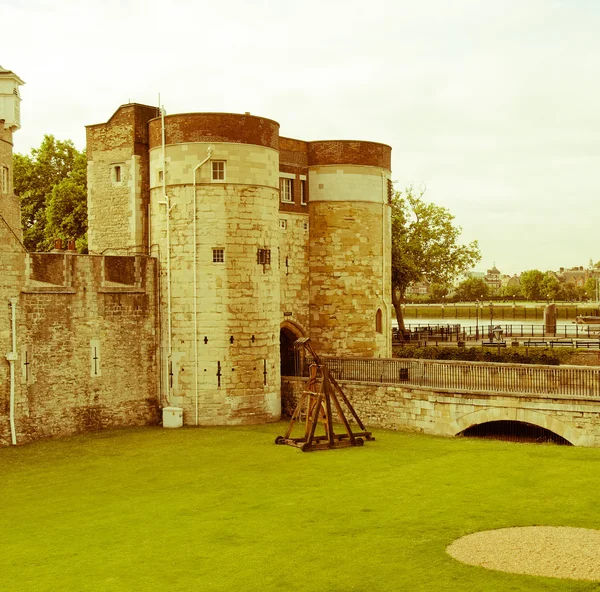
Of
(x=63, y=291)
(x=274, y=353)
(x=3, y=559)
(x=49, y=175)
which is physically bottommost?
(x=3, y=559)

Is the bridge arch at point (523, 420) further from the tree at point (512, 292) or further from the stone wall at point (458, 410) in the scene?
the tree at point (512, 292)

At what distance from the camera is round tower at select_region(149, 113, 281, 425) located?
29156 millimetres

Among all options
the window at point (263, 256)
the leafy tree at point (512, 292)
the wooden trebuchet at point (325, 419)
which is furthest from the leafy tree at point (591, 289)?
the wooden trebuchet at point (325, 419)

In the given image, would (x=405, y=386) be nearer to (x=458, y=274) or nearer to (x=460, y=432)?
(x=460, y=432)

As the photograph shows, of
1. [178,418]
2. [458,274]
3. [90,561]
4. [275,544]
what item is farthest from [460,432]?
[458,274]

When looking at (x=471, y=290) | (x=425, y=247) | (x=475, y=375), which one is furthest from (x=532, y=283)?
(x=475, y=375)

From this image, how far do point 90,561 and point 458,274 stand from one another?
43775 millimetres

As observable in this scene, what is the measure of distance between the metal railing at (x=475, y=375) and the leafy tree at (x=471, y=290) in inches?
5139

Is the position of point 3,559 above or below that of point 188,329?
below

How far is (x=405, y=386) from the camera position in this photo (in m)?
28.4

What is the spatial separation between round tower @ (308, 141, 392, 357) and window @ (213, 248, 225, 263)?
272 inches

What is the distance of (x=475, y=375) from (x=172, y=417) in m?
10.0

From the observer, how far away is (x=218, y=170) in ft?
97.0

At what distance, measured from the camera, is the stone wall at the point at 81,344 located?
2589 cm
